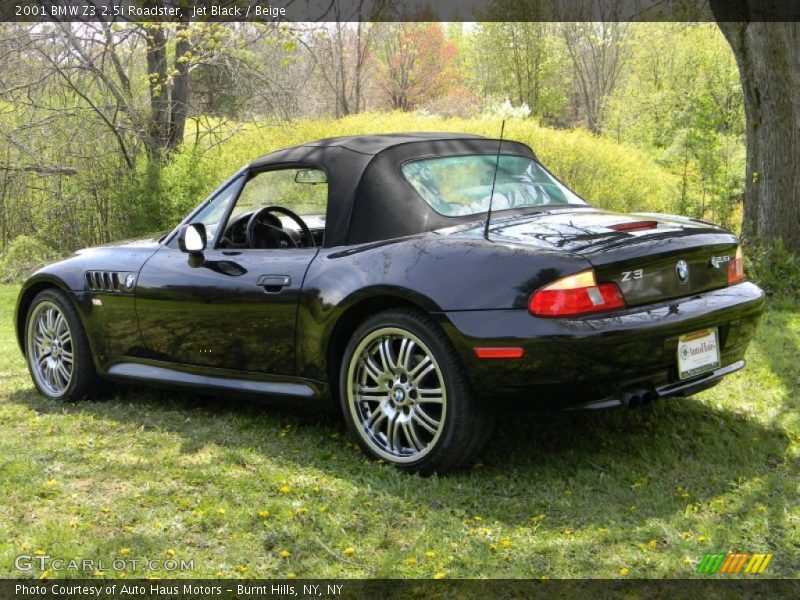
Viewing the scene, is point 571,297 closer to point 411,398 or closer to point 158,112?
point 411,398

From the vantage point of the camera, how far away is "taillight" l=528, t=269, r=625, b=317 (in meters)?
3.92

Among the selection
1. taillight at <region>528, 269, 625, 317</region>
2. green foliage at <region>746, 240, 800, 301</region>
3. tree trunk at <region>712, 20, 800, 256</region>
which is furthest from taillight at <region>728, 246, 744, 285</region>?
tree trunk at <region>712, 20, 800, 256</region>

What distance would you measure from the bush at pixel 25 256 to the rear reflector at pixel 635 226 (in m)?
13.8

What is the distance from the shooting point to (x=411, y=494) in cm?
412

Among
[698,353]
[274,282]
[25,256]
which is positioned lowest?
[25,256]

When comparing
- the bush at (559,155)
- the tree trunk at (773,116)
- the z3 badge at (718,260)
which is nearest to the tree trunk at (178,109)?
the bush at (559,155)

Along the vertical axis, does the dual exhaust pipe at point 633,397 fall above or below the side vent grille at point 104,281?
below

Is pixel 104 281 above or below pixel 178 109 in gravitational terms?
below

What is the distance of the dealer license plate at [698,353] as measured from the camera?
419 cm

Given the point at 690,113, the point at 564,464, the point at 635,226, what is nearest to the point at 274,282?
the point at 564,464

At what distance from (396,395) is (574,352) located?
0.91m

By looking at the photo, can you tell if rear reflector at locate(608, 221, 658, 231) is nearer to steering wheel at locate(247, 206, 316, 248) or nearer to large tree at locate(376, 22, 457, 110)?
steering wheel at locate(247, 206, 316, 248)

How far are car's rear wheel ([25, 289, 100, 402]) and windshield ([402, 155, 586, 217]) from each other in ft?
8.42

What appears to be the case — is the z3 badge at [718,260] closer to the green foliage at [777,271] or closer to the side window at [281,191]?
the side window at [281,191]
